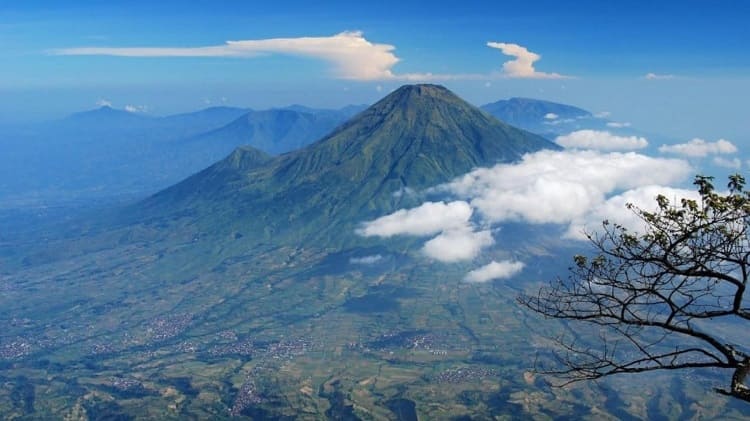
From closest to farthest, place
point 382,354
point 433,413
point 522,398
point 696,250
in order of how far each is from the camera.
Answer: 1. point 696,250
2. point 433,413
3. point 522,398
4. point 382,354

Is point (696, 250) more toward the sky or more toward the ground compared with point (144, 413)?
more toward the sky

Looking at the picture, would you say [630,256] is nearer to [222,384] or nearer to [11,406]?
[222,384]

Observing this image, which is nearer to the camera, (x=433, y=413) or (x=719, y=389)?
(x=719, y=389)

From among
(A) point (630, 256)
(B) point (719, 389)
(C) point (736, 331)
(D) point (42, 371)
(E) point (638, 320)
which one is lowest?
(D) point (42, 371)

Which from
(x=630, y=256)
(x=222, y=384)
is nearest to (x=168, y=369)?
(x=222, y=384)

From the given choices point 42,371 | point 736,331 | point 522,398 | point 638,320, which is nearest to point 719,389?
point 638,320

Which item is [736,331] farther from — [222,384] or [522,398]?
[222,384]

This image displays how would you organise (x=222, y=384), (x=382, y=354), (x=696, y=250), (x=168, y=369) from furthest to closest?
(x=382, y=354) < (x=168, y=369) < (x=222, y=384) < (x=696, y=250)

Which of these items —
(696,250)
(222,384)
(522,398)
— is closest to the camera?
(696,250)

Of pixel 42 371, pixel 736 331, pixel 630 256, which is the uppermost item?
pixel 630 256

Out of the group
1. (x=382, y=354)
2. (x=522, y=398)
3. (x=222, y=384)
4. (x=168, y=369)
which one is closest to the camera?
(x=522, y=398)
